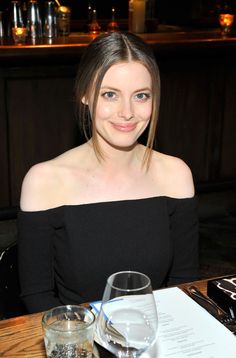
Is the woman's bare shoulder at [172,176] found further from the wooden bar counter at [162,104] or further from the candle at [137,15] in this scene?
the candle at [137,15]

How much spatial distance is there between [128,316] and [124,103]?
0.75 meters

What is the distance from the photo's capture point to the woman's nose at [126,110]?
161 centimetres

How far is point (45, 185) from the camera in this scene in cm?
170

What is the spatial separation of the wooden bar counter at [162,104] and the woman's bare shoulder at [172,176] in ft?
4.79

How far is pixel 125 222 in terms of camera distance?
1.72 metres

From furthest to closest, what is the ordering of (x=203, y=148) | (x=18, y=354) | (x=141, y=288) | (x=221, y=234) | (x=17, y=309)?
1. (x=203, y=148)
2. (x=221, y=234)
3. (x=17, y=309)
4. (x=18, y=354)
5. (x=141, y=288)

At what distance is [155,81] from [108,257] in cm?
55

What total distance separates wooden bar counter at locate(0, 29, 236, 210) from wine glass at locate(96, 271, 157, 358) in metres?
2.30

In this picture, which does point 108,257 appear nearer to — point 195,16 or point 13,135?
point 13,135

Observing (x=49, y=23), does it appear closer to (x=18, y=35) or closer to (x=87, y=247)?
(x=18, y=35)

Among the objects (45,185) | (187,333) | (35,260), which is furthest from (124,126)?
(187,333)

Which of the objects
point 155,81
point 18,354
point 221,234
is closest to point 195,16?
point 221,234

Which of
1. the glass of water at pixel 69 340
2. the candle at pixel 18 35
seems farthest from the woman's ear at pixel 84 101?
the candle at pixel 18 35

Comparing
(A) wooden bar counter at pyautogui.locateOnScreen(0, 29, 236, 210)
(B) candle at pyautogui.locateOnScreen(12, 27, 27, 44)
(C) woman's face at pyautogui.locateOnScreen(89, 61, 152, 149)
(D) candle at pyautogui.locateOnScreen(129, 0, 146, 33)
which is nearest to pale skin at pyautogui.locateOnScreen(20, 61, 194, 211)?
(C) woman's face at pyautogui.locateOnScreen(89, 61, 152, 149)
